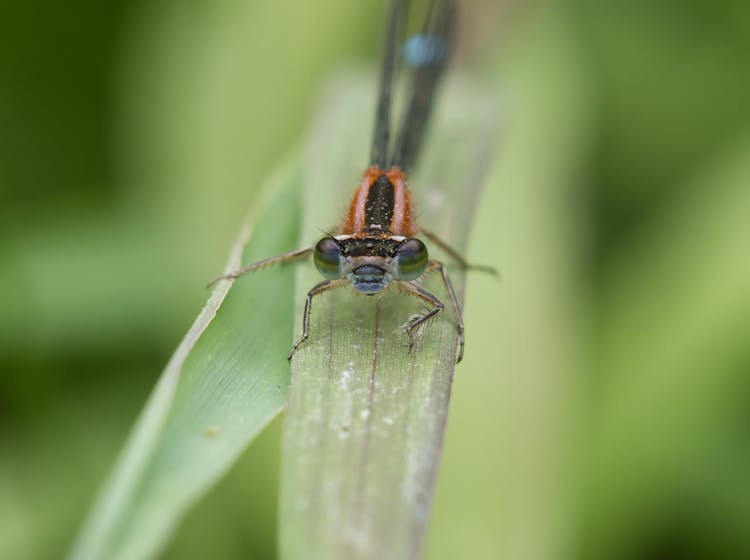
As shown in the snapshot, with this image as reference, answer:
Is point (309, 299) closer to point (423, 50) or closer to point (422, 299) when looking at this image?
point (422, 299)

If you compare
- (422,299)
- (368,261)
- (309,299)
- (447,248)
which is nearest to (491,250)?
(447,248)

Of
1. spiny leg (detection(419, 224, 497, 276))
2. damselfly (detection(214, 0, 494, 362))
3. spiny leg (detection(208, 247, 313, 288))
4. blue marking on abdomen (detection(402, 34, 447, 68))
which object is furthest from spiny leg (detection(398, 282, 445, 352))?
blue marking on abdomen (detection(402, 34, 447, 68))

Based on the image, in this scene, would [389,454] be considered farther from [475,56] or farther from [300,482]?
[475,56]

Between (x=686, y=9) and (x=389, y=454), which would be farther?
(x=686, y=9)

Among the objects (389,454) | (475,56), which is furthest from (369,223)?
(475,56)

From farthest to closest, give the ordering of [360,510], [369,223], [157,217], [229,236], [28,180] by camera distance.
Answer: [28,180], [157,217], [229,236], [369,223], [360,510]

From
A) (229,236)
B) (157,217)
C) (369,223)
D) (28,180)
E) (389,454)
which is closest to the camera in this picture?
(389,454)
